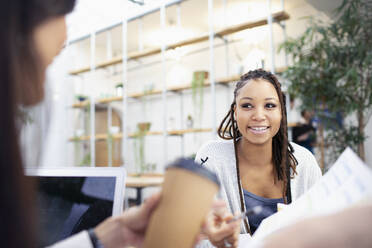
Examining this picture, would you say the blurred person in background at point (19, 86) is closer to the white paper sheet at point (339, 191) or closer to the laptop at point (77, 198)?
the white paper sheet at point (339, 191)

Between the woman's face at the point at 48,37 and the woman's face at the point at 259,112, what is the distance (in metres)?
Result: 0.93

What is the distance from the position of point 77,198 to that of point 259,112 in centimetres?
80

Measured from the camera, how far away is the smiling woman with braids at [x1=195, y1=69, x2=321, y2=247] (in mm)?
1217

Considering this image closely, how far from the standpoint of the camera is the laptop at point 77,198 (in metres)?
0.72

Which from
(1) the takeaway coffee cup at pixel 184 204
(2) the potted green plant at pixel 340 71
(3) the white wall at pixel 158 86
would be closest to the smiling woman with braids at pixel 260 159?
(1) the takeaway coffee cup at pixel 184 204

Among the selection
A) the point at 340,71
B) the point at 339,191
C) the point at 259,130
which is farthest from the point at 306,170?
the point at 340,71

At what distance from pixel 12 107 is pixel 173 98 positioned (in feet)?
19.0

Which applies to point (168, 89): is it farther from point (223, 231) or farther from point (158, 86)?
point (223, 231)

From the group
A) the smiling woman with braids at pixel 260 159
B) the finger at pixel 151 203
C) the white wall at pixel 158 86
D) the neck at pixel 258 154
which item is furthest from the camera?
the white wall at pixel 158 86

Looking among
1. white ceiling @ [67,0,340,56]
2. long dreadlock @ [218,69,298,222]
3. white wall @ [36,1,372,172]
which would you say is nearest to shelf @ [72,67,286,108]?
white wall @ [36,1,372,172]

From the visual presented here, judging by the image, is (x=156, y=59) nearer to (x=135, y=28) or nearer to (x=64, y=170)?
(x=135, y=28)

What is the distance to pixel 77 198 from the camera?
757 millimetres

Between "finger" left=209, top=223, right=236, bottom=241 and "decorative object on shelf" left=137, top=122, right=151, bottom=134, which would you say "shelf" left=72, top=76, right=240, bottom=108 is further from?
"finger" left=209, top=223, right=236, bottom=241

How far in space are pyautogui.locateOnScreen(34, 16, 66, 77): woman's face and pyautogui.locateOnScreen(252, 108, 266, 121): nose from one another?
0.92 meters
